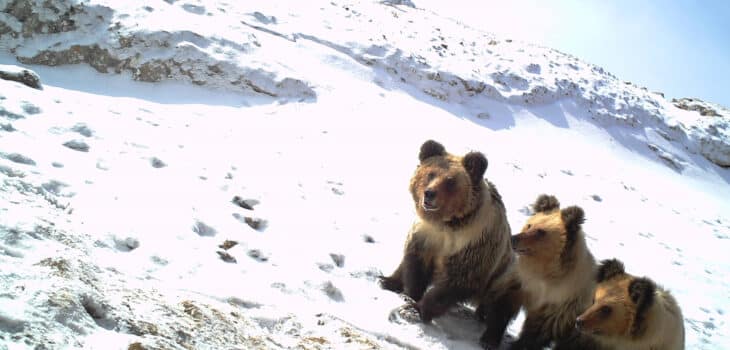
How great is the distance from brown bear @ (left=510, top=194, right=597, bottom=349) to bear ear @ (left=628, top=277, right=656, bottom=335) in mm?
483

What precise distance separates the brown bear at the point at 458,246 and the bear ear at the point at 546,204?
0.34m

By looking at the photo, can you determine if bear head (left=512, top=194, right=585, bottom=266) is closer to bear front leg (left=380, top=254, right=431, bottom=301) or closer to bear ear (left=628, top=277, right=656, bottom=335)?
bear ear (left=628, top=277, right=656, bottom=335)

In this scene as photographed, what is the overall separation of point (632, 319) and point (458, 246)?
148 cm

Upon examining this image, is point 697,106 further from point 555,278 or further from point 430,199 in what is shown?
point 430,199

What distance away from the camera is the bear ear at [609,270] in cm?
423

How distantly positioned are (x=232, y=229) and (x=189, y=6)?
Answer: 8982 millimetres

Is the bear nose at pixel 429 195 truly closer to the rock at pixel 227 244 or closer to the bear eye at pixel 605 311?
the bear eye at pixel 605 311

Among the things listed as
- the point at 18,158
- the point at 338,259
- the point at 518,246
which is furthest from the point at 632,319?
the point at 18,158

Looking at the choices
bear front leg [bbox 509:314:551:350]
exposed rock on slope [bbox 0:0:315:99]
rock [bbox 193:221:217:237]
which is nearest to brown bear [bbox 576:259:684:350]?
bear front leg [bbox 509:314:551:350]

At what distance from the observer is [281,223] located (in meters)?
5.38

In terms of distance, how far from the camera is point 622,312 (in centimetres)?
391

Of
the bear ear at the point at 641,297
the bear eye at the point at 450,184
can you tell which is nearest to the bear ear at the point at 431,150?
the bear eye at the point at 450,184

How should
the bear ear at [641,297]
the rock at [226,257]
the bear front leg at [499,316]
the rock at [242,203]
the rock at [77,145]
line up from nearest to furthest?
the bear ear at [641,297]
the rock at [226,257]
the bear front leg at [499,316]
the rock at [77,145]
the rock at [242,203]

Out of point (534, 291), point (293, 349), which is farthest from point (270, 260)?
point (534, 291)
